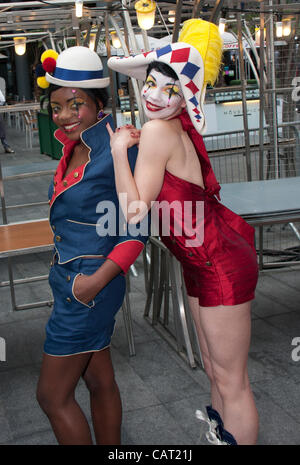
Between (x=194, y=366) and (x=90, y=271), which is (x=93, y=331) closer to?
(x=90, y=271)

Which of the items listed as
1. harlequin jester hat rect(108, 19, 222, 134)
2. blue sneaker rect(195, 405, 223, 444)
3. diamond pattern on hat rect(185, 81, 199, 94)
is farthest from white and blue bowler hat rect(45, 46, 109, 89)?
blue sneaker rect(195, 405, 223, 444)

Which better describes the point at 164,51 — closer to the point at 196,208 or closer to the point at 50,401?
the point at 196,208

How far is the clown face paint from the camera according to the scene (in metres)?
2.01

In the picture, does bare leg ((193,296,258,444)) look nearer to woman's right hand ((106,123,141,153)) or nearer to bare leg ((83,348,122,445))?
bare leg ((83,348,122,445))

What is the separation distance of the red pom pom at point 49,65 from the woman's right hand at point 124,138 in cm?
31

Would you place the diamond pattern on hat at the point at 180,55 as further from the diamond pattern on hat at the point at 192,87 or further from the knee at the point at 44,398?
the knee at the point at 44,398

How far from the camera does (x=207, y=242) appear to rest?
2035 millimetres

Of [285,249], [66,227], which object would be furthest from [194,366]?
[285,249]

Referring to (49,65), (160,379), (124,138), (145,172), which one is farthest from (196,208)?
(160,379)

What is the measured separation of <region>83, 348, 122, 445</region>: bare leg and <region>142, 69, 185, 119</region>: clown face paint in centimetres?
91

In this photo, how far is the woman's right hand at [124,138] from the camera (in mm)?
1993

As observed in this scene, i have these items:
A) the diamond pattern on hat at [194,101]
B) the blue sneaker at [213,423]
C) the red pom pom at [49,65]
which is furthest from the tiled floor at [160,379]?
the red pom pom at [49,65]

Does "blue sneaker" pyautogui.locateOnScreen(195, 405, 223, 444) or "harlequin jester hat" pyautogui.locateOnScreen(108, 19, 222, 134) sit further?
"blue sneaker" pyautogui.locateOnScreen(195, 405, 223, 444)
